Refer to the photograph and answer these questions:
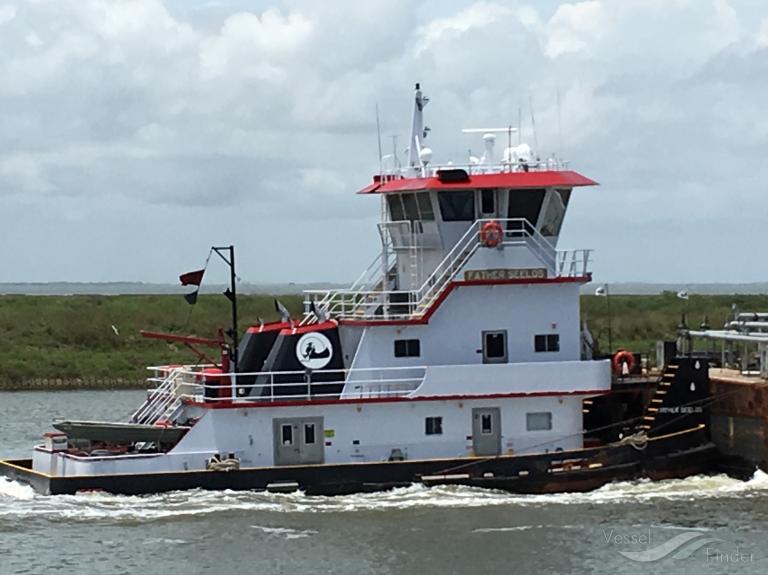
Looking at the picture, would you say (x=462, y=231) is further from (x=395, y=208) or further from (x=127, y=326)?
(x=127, y=326)

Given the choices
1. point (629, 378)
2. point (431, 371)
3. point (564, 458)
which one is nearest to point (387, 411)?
point (431, 371)

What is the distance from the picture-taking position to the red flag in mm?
29359

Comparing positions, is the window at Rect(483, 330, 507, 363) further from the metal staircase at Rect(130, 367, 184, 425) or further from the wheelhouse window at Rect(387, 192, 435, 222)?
the metal staircase at Rect(130, 367, 184, 425)

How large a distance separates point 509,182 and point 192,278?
652 centimetres

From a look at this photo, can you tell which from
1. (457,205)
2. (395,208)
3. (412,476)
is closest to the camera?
(412,476)

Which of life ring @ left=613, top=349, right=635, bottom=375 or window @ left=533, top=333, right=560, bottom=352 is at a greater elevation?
window @ left=533, top=333, right=560, bottom=352

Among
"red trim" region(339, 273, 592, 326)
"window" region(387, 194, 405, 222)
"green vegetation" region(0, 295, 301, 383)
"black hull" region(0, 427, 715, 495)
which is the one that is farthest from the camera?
"green vegetation" region(0, 295, 301, 383)

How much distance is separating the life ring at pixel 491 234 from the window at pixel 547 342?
200 cm

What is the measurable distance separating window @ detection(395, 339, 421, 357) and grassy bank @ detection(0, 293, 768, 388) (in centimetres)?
2490

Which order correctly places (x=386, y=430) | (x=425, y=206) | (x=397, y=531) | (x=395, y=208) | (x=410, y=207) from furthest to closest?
1. (x=395, y=208)
2. (x=410, y=207)
3. (x=425, y=206)
4. (x=386, y=430)
5. (x=397, y=531)

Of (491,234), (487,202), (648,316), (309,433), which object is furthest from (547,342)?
(648,316)

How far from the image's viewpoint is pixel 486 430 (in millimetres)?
28203

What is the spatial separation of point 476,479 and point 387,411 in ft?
6.83

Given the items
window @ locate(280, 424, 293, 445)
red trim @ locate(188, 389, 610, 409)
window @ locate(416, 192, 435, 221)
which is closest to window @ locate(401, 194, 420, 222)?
window @ locate(416, 192, 435, 221)
